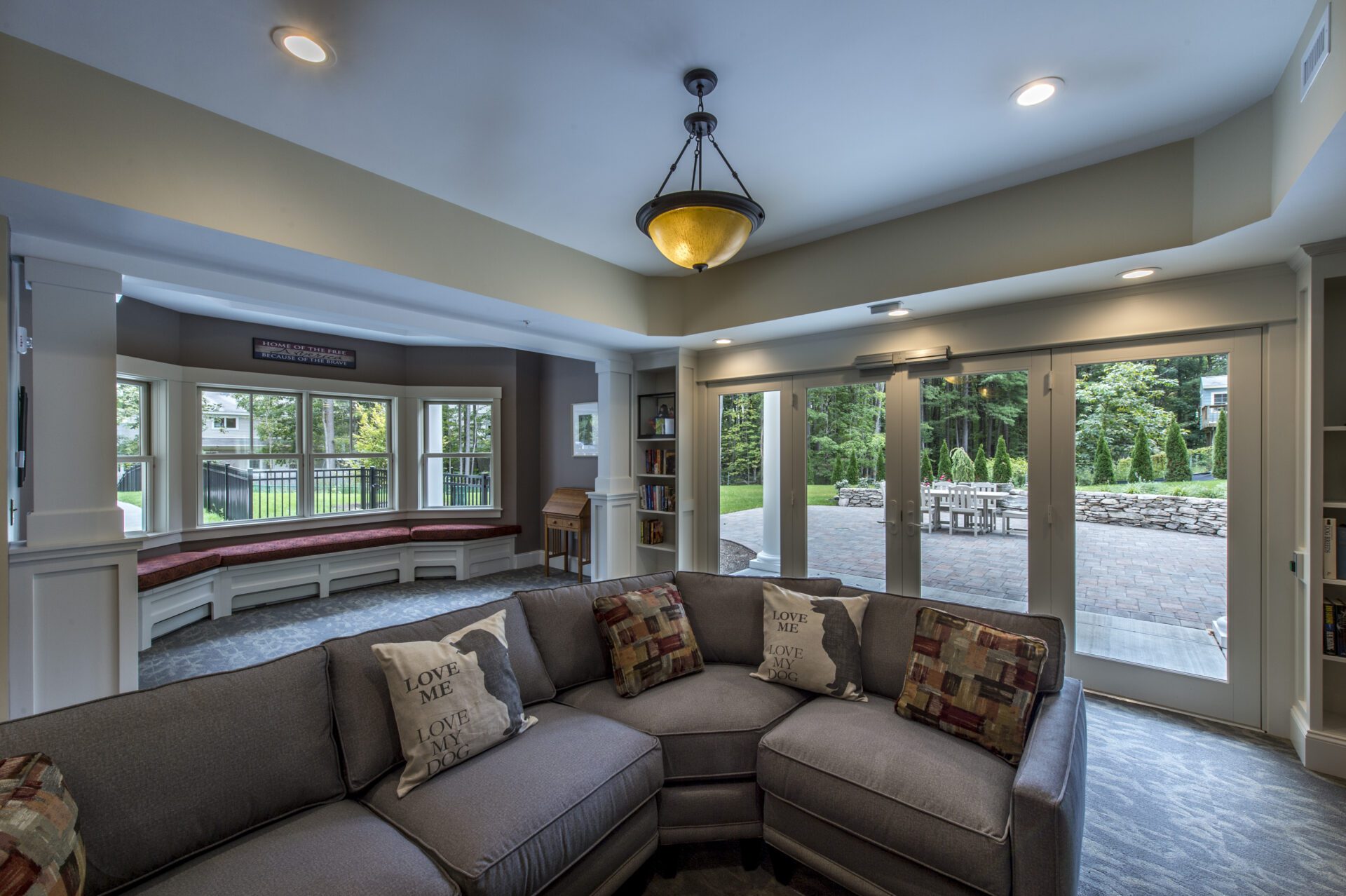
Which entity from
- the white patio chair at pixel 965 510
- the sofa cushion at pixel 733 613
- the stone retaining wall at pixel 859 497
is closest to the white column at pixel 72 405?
the sofa cushion at pixel 733 613

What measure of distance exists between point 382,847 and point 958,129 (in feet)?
10.8

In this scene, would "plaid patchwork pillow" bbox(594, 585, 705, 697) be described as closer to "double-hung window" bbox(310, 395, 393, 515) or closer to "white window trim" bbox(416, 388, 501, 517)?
"white window trim" bbox(416, 388, 501, 517)

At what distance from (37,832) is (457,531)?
17.5 feet

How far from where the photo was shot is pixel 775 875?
195cm

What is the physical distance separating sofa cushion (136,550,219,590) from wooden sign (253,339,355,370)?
6.65ft

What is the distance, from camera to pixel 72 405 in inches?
107

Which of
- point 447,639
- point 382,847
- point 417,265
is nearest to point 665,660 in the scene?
point 447,639

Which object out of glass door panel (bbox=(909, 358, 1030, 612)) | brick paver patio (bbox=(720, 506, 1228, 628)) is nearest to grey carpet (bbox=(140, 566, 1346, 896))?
brick paver patio (bbox=(720, 506, 1228, 628))

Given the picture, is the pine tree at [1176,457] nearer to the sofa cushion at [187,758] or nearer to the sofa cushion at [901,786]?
the sofa cushion at [901,786]

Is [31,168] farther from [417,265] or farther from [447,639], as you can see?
[447,639]

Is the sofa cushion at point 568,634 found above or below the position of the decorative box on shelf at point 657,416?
below

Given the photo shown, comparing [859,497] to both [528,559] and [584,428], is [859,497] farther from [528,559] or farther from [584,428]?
[528,559]

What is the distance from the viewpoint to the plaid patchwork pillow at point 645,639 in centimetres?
232

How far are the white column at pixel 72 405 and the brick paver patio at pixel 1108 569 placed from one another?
15.0ft
